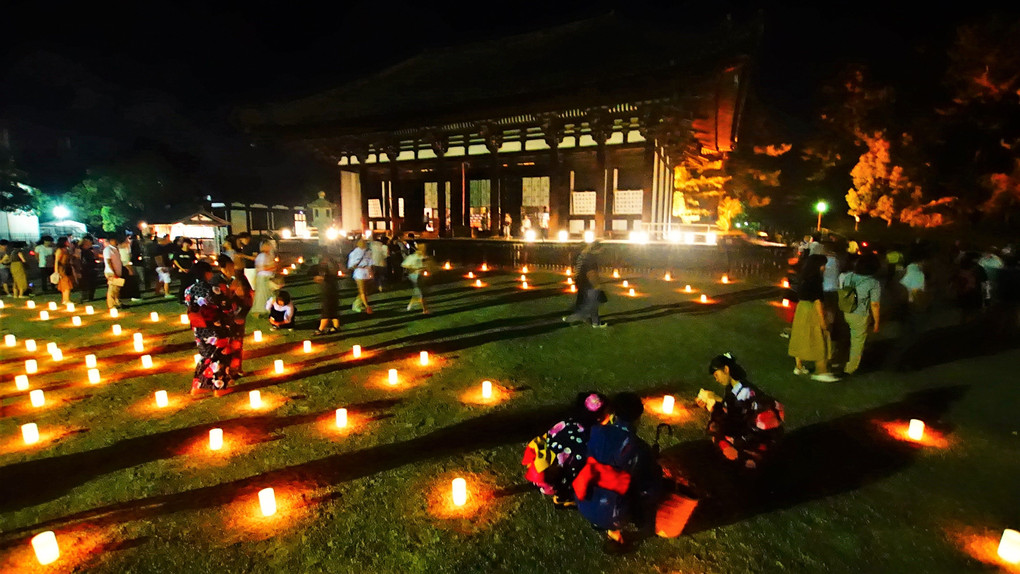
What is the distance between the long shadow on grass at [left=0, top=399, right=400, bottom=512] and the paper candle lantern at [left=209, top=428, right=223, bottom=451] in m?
0.23

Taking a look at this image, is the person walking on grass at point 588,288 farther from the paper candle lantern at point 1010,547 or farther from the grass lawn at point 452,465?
the paper candle lantern at point 1010,547

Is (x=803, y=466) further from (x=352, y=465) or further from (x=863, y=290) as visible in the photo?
(x=352, y=465)

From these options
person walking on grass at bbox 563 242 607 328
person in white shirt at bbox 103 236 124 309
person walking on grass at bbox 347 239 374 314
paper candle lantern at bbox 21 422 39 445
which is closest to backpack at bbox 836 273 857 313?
person walking on grass at bbox 563 242 607 328

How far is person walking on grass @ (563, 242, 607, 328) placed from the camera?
9.14m

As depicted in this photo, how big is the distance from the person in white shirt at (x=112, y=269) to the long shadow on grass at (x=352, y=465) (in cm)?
937

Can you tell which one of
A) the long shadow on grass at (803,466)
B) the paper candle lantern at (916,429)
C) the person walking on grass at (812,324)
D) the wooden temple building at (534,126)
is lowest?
the long shadow on grass at (803,466)

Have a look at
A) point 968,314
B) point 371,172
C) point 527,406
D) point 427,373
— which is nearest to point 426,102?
point 371,172

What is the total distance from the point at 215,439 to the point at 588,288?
636cm

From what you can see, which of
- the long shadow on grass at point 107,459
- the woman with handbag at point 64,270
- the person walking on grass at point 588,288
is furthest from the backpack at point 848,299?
the woman with handbag at point 64,270

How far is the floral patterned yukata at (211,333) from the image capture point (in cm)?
579

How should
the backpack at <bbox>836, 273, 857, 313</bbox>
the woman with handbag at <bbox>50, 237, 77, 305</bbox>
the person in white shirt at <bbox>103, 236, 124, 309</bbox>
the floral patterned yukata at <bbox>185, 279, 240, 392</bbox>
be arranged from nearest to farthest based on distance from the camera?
1. the floral patterned yukata at <bbox>185, 279, 240, 392</bbox>
2. the backpack at <bbox>836, 273, 857, 313</bbox>
3. the person in white shirt at <bbox>103, 236, 124, 309</bbox>
4. the woman with handbag at <bbox>50, 237, 77, 305</bbox>

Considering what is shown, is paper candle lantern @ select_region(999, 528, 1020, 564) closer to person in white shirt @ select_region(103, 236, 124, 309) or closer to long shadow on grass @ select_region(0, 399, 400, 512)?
long shadow on grass @ select_region(0, 399, 400, 512)

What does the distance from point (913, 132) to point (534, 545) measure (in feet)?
90.1

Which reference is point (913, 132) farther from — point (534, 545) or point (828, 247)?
point (534, 545)
